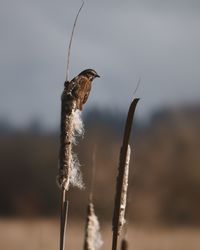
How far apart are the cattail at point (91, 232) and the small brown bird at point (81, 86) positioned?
0.24 meters

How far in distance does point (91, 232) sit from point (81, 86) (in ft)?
0.90

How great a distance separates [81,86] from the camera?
0.80 m

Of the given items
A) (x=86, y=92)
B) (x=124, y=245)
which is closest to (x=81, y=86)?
(x=86, y=92)

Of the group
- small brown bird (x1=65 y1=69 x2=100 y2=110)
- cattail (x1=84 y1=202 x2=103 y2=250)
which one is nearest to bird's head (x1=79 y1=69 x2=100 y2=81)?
small brown bird (x1=65 y1=69 x2=100 y2=110)

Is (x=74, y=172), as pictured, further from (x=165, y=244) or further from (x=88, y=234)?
(x=165, y=244)

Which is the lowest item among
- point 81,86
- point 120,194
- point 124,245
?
point 124,245

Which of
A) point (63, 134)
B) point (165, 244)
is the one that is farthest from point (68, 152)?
point (165, 244)

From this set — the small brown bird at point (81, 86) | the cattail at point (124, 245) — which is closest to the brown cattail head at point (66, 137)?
the small brown bird at point (81, 86)

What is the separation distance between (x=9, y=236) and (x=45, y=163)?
1202mm

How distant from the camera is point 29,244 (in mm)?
6750

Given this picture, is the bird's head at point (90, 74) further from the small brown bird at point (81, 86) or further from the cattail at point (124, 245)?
the cattail at point (124, 245)

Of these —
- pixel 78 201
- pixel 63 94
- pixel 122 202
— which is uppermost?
pixel 63 94

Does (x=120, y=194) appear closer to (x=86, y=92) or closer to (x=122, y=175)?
(x=122, y=175)

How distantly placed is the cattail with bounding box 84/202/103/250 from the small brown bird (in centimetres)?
24
